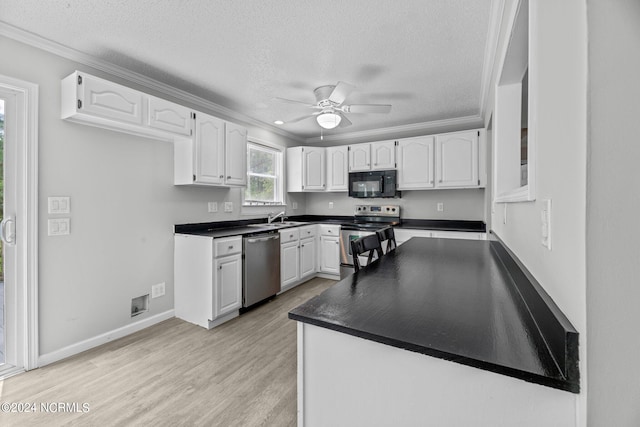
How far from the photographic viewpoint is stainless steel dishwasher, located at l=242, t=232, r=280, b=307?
10.4 ft

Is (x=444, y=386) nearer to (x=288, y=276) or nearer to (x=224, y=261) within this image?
(x=224, y=261)

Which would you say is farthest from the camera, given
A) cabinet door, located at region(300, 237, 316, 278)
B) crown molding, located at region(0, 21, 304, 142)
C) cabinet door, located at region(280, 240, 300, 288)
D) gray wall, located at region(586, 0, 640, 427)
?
cabinet door, located at region(300, 237, 316, 278)

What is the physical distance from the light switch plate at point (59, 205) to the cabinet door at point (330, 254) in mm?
3018

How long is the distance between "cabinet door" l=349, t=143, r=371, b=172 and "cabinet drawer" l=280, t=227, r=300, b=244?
1371mm

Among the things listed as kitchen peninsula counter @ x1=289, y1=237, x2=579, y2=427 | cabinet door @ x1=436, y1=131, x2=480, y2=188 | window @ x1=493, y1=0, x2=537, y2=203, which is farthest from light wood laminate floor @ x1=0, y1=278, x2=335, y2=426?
cabinet door @ x1=436, y1=131, x2=480, y2=188

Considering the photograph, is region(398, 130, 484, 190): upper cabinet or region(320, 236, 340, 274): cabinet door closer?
region(398, 130, 484, 190): upper cabinet

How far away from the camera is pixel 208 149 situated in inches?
121

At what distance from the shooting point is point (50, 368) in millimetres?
2129

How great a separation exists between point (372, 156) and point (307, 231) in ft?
4.93

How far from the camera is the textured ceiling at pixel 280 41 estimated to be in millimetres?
1825

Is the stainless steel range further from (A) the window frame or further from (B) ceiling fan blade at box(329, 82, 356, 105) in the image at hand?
(B) ceiling fan blade at box(329, 82, 356, 105)

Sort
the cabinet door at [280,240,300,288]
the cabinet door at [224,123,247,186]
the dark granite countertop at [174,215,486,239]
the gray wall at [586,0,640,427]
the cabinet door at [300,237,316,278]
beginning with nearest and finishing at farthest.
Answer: the gray wall at [586,0,640,427]
the dark granite countertop at [174,215,486,239]
the cabinet door at [224,123,247,186]
the cabinet door at [280,240,300,288]
the cabinet door at [300,237,316,278]

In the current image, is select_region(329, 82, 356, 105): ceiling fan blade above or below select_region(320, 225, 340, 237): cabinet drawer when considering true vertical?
above

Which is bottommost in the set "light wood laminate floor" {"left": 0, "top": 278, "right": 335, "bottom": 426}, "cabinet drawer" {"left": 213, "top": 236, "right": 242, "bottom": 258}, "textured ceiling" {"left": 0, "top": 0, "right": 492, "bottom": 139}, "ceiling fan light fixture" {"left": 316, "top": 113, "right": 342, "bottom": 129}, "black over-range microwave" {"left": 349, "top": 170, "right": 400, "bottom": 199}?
"light wood laminate floor" {"left": 0, "top": 278, "right": 335, "bottom": 426}
